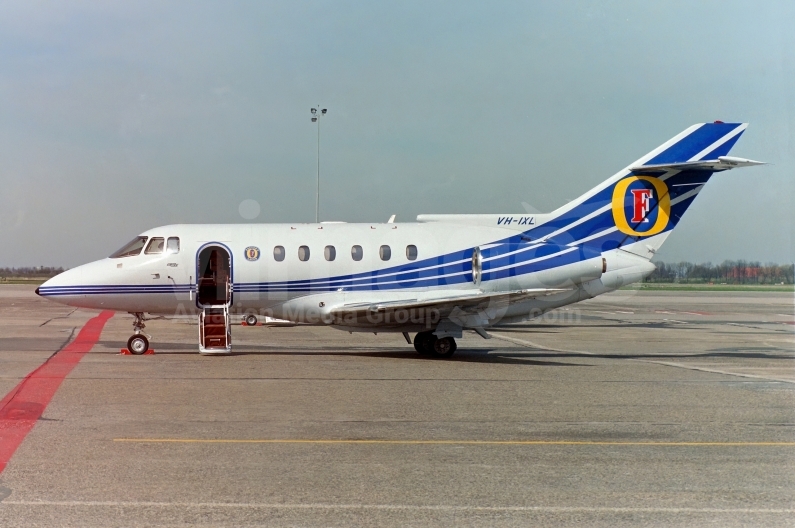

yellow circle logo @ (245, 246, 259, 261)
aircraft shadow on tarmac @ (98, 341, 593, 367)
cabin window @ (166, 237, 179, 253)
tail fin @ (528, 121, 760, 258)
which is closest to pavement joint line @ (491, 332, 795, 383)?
aircraft shadow on tarmac @ (98, 341, 593, 367)

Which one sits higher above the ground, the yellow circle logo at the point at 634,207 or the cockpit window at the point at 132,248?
the yellow circle logo at the point at 634,207

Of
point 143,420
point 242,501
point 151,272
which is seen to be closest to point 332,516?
point 242,501

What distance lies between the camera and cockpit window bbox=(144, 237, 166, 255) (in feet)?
62.8

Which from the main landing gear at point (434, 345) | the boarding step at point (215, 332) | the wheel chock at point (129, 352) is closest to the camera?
the boarding step at point (215, 332)

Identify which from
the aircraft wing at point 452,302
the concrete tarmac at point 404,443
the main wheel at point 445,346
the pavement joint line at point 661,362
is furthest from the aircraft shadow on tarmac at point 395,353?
the aircraft wing at point 452,302

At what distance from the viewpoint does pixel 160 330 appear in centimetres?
2705

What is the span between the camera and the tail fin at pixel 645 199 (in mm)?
19453

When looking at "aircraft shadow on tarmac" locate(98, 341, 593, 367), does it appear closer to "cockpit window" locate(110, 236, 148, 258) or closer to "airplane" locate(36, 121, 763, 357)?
"airplane" locate(36, 121, 763, 357)

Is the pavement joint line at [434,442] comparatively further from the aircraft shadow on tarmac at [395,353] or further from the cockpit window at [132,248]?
the cockpit window at [132,248]

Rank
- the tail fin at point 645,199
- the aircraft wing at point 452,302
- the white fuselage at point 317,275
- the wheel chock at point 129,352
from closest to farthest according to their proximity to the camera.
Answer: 1. the aircraft wing at point 452,302
2. the wheel chock at point 129,352
3. the white fuselage at point 317,275
4. the tail fin at point 645,199

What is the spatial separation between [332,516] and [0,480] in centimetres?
323

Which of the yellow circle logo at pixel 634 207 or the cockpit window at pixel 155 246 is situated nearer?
the cockpit window at pixel 155 246

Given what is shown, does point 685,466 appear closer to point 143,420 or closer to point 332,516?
point 332,516

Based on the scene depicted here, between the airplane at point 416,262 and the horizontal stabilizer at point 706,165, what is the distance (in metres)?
0.03
